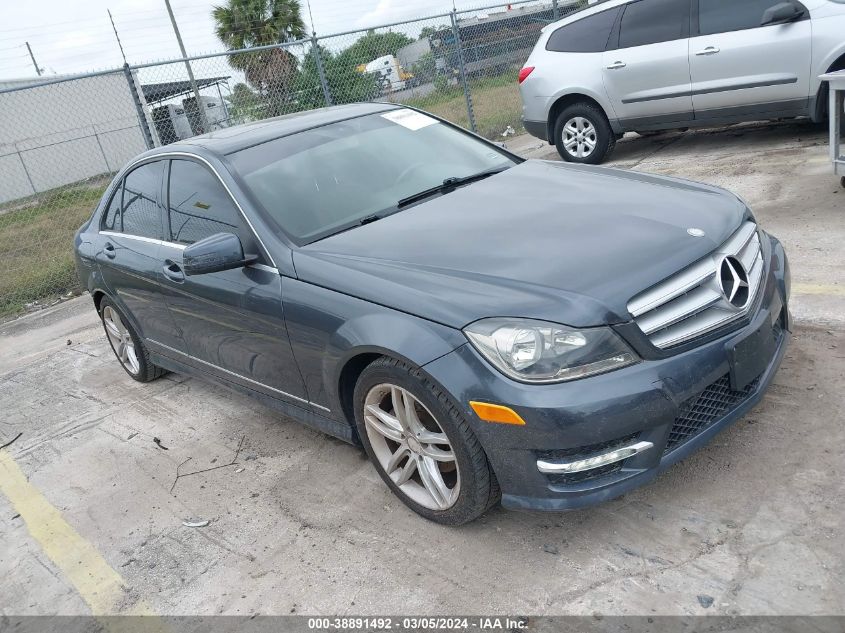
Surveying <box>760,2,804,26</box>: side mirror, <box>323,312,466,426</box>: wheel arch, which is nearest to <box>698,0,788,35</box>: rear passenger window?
<box>760,2,804,26</box>: side mirror

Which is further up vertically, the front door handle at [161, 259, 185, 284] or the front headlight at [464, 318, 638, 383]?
the front door handle at [161, 259, 185, 284]

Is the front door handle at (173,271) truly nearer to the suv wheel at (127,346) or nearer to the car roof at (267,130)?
the car roof at (267,130)

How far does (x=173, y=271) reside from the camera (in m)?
4.13

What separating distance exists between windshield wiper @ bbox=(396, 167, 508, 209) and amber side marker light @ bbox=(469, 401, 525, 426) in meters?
1.38

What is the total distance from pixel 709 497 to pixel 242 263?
220 centimetres

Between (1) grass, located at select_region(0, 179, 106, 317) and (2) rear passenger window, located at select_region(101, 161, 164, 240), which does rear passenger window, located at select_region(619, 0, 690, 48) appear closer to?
(2) rear passenger window, located at select_region(101, 161, 164, 240)

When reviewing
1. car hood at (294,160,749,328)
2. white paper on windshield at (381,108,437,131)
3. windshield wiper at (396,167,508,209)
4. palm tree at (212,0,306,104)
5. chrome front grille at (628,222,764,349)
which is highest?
palm tree at (212,0,306,104)

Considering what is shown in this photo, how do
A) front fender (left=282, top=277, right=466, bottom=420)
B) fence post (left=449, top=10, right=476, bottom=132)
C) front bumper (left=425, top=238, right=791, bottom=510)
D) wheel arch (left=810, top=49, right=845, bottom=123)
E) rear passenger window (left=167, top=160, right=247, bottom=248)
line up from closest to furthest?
front bumper (left=425, top=238, right=791, bottom=510), front fender (left=282, top=277, right=466, bottom=420), rear passenger window (left=167, top=160, right=247, bottom=248), wheel arch (left=810, top=49, right=845, bottom=123), fence post (left=449, top=10, right=476, bottom=132)

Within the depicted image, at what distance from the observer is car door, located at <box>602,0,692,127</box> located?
809cm

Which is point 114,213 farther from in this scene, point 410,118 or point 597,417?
point 597,417

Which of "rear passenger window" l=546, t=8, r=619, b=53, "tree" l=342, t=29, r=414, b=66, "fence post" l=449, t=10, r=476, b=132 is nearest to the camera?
"rear passenger window" l=546, t=8, r=619, b=53

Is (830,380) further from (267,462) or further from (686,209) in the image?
(267,462)

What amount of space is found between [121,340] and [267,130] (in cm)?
217

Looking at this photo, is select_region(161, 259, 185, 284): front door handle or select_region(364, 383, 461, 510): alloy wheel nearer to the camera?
select_region(364, 383, 461, 510): alloy wheel
